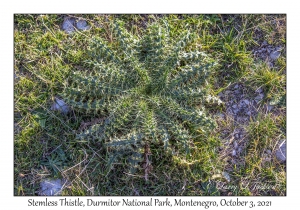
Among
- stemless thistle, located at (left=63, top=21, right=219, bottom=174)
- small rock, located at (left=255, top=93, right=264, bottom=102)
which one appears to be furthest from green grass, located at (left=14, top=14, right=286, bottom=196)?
stemless thistle, located at (left=63, top=21, right=219, bottom=174)

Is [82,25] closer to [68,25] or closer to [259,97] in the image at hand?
[68,25]

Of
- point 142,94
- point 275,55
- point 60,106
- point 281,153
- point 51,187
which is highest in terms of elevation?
point 275,55

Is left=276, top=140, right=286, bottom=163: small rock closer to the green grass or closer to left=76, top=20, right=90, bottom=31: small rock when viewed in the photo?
the green grass

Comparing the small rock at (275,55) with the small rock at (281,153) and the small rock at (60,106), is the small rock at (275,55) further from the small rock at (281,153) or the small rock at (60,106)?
the small rock at (60,106)

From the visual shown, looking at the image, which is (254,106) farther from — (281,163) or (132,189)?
(132,189)

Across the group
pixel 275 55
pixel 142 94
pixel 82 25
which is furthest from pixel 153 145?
pixel 275 55

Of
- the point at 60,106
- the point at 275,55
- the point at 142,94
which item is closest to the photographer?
the point at 142,94

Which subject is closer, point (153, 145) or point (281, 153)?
point (153, 145)

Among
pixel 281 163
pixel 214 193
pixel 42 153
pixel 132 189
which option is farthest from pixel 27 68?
pixel 281 163
